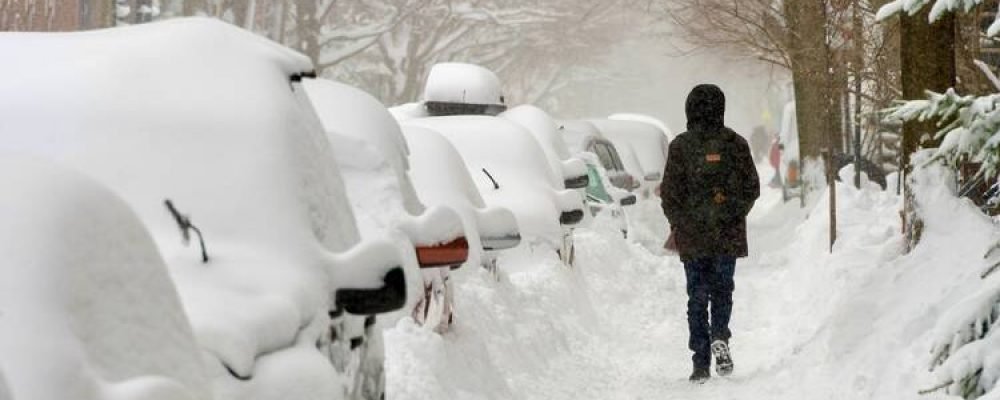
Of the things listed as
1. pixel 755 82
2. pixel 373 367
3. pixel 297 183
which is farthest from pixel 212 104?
pixel 755 82

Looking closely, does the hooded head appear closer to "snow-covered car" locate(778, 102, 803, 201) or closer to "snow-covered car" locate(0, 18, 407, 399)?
"snow-covered car" locate(0, 18, 407, 399)

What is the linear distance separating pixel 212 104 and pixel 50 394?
292cm

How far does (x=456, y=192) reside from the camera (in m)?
9.47

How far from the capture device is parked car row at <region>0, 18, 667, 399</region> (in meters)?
2.59

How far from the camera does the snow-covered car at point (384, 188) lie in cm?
707

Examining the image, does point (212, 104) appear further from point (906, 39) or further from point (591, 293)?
point (591, 293)

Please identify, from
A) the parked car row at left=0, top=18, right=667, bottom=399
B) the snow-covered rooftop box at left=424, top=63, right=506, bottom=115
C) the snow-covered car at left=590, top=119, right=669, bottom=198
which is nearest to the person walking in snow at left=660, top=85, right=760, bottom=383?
the parked car row at left=0, top=18, right=667, bottom=399

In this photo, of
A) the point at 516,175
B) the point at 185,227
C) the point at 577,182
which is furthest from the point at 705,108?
the point at 185,227

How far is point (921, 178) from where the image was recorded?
28.4 feet

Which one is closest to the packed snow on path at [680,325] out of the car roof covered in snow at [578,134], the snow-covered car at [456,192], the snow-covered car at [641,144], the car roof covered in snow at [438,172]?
the snow-covered car at [456,192]

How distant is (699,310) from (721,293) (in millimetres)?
161

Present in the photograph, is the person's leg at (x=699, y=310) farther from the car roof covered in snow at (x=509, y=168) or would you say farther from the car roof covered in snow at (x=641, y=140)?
the car roof covered in snow at (x=641, y=140)

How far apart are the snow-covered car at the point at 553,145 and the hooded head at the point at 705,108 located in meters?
3.87

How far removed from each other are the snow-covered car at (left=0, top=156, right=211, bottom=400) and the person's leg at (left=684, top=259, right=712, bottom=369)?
25.0ft
